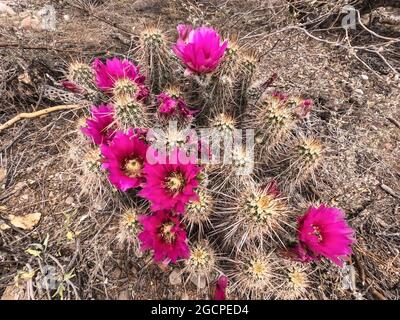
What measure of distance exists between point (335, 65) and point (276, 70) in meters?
0.44

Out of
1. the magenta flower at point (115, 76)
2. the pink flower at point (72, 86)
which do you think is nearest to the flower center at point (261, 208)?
the magenta flower at point (115, 76)

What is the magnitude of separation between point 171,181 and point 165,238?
8.2 inches

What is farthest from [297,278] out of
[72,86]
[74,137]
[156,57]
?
[74,137]

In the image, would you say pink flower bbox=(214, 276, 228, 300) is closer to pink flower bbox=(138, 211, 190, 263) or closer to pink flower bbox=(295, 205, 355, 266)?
pink flower bbox=(138, 211, 190, 263)

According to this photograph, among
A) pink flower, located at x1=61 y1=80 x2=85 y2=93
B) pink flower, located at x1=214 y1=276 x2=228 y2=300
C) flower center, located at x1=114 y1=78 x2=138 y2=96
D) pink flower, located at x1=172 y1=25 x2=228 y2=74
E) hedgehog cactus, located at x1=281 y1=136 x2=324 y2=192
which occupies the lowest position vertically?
pink flower, located at x1=214 y1=276 x2=228 y2=300

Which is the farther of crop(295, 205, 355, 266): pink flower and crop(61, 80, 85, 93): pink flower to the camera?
crop(61, 80, 85, 93): pink flower

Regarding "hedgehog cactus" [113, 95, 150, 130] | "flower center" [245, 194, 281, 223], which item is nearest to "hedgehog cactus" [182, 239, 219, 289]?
"flower center" [245, 194, 281, 223]

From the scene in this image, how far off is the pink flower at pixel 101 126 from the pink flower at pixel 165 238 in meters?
0.34

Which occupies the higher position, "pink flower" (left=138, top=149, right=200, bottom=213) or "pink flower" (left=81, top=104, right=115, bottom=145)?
"pink flower" (left=81, top=104, right=115, bottom=145)

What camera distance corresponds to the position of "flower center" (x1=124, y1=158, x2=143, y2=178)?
1.25 metres

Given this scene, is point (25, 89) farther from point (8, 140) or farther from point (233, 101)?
point (233, 101)

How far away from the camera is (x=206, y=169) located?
1340mm

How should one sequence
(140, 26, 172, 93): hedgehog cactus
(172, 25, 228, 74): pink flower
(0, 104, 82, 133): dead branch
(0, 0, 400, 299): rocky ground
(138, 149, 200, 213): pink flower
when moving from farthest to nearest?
(0, 104, 82, 133): dead branch < (0, 0, 400, 299): rocky ground < (140, 26, 172, 93): hedgehog cactus < (172, 25, 228, 74): pink flower < (138, 149, 200, 213): pink flower

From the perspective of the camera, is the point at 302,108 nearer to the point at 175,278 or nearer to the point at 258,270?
the point at 258,270
